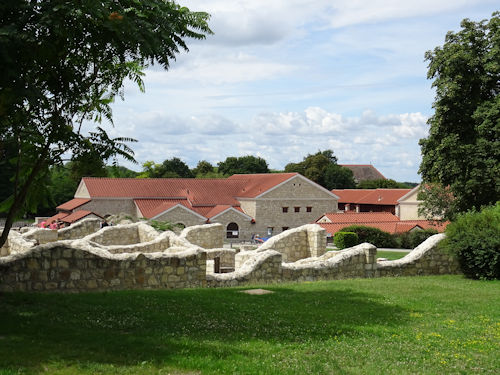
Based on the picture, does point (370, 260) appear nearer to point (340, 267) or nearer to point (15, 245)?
point (340, 267)

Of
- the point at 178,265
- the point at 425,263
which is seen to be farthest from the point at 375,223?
the point at 178,265

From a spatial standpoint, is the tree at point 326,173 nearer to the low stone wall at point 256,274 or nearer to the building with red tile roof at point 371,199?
the building with red tile roof at point 371,199

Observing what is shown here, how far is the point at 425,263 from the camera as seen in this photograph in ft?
57.9

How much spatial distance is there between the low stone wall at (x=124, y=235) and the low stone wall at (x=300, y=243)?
5884 mm

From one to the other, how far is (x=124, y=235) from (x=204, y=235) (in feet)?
13.2

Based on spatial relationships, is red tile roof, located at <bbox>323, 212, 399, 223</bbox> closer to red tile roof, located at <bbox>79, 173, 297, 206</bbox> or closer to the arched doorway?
the arched doorway

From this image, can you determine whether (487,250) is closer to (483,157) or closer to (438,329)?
(438,329)

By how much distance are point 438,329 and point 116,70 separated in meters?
7.90

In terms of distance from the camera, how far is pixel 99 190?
61250 mm

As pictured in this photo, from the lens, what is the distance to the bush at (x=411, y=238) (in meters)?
42.5

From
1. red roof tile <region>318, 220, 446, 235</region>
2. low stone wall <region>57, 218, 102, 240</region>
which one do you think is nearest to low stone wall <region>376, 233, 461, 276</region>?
low stone wall <region>57, 218, 102, 240</region>

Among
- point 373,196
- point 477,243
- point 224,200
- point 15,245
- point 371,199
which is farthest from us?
point 373,196

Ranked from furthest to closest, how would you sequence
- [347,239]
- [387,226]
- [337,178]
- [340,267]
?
[337,178], [387,226], [347,239], [340,267]

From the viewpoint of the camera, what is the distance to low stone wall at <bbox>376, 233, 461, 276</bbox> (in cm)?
1717
